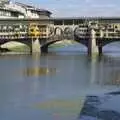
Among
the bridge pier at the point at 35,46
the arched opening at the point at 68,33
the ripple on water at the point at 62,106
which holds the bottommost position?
the bridge pier at the point at 35,46

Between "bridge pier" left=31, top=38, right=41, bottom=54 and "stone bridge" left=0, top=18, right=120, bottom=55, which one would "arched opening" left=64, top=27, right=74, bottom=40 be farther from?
"bridge pier" left=31, top=38, right=41, bottom=54

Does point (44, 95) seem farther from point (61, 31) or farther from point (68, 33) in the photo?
point (61, 31)

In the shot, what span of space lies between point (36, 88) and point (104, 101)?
708 inches

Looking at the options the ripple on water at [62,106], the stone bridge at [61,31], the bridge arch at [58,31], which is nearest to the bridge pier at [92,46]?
the stone bridge at [61,31]

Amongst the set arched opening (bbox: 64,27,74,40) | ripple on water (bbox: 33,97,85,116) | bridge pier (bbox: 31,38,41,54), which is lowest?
bridge pier (bbox: 31,38,41,54)

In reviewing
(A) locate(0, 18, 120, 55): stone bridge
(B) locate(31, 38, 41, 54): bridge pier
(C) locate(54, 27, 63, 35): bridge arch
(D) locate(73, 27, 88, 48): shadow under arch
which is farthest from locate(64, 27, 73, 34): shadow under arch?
(B) locate(31, 38, 41, 54): bridge pier

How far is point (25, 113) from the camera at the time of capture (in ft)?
111

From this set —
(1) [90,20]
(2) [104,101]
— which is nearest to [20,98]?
(2) [104,101]

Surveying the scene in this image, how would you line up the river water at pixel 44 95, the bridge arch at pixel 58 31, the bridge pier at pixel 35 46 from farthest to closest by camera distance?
1. the bridge arch at pixel 58 31
2. the bridge pier at pixel 35 46
3. the river water at pixel 44 95

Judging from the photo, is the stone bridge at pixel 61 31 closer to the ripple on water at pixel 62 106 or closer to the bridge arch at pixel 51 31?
the bridge arch at pixel 51 31

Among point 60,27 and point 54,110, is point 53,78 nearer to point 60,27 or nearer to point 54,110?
point 54,110

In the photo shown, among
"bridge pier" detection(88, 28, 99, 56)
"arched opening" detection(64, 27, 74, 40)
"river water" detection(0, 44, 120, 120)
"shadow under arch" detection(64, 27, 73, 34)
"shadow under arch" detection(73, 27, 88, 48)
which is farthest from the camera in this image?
"shadow under arch" detection(64, 27, 73, 34)

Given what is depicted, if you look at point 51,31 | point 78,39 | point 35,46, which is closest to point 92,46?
point 78,39

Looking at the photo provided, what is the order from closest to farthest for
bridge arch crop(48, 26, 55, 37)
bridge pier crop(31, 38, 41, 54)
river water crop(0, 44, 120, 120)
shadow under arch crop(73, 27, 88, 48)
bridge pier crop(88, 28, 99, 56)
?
river water crop(0, 44, 120, 120) < bridge pier crop(88, 28, 99, 56) < bridge pier crop(31, 38, 41, 54) < shadow under arch crop(73, 27, 88, 48) < bridge arch crop(48, 26, 55, 37)
